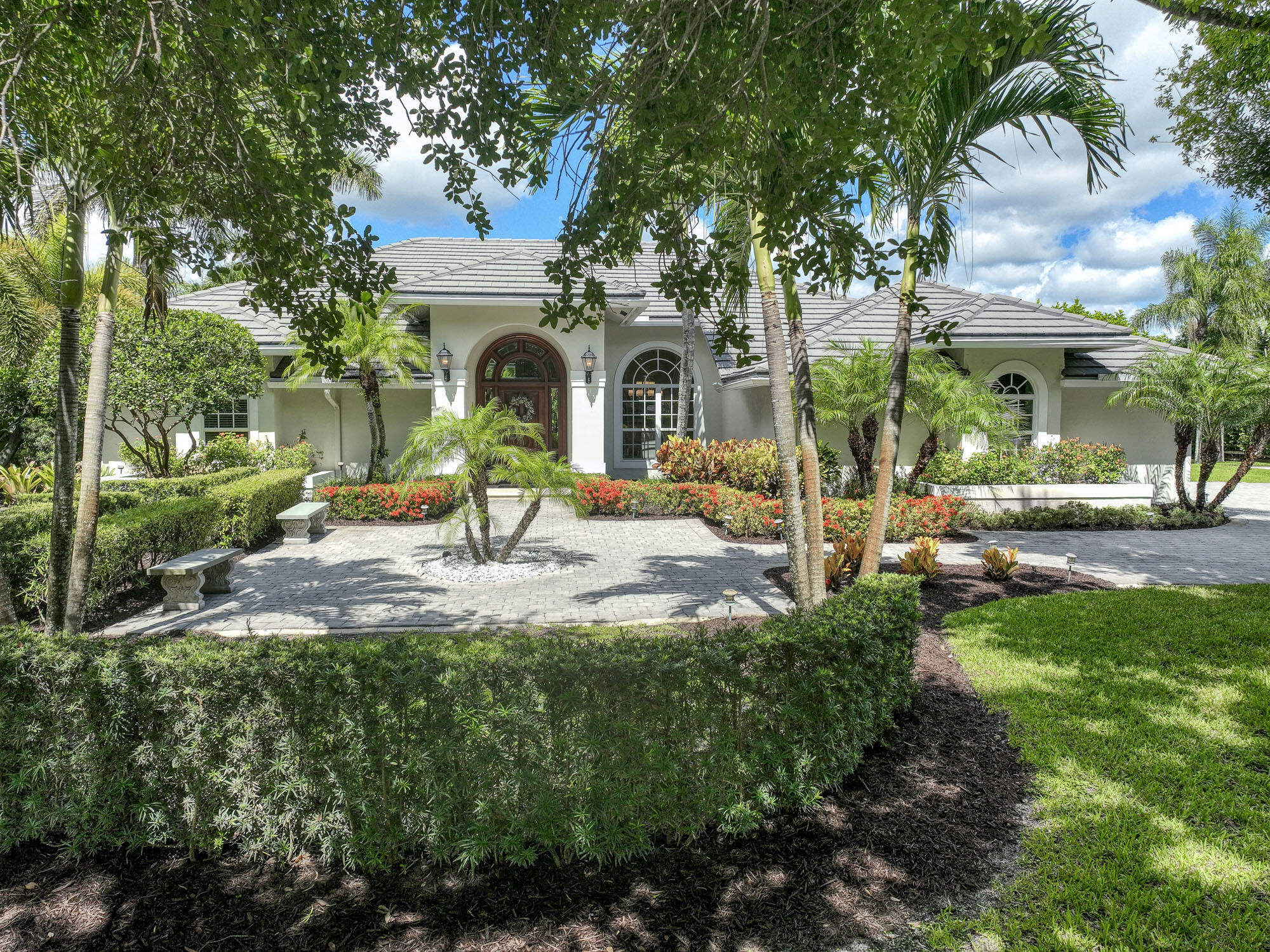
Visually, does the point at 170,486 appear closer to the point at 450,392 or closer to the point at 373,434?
the point at 373,434

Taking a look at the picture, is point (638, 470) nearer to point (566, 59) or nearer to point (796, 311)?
point (796, 311)

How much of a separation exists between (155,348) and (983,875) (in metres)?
14.8

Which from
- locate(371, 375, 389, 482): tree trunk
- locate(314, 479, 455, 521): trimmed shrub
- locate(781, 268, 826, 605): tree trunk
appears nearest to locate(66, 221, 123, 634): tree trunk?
locate(781, 268, 826, 605): tree trunk

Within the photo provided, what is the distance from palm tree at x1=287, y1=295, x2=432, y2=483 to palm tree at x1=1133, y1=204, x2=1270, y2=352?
3599 cm

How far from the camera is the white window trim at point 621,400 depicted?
1898 cm

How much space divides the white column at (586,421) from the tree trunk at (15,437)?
13261mm

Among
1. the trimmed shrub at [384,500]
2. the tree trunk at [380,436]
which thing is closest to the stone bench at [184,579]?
the trimmed shrub at [384,500]

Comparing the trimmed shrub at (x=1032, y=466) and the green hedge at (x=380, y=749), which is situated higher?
the trimmed shrub at (x=1032, y=466)

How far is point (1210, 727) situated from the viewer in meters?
4.66

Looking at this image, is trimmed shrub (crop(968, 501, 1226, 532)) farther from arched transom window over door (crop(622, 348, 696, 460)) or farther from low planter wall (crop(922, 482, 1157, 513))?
arched transom window over door (crop(622, 348, 696, 460))

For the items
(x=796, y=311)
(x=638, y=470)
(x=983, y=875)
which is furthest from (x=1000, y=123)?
(x=638, y=470)

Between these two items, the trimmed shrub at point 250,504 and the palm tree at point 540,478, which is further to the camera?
the trimmed shrub at point 250,504

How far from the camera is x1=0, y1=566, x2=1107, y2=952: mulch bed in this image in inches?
114

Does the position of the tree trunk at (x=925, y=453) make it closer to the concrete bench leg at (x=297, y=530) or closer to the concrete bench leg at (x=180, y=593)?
the concrete bench leg at (x=297, y=530)
